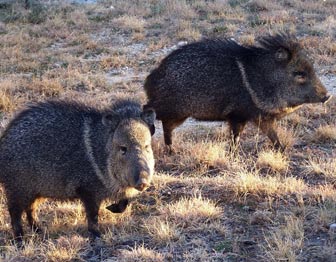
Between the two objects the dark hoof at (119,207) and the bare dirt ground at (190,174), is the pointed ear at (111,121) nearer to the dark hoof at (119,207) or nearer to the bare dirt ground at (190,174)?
the dark hoof at (119,207)

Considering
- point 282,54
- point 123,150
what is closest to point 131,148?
point 123,150

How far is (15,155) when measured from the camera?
4.79m

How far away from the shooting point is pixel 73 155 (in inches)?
188

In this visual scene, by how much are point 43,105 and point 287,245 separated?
2.26 metres

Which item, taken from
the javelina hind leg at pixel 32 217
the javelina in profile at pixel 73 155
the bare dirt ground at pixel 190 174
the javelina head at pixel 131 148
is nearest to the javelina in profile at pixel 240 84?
the bare dirt ground at pixel 190 174

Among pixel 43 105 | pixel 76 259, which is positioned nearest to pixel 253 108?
pixel 43 105

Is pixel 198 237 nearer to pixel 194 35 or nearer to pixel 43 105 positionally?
pixel 43 105

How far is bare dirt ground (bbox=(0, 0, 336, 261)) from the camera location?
168 inches

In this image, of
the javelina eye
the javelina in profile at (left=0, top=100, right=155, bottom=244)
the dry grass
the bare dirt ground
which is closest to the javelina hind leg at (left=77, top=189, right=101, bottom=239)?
the javelina in profile at (left=0, top=100, right=155, bottom=244)

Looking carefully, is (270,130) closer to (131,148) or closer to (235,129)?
(235,129)

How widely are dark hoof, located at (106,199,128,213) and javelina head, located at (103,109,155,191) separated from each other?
12.2 inches

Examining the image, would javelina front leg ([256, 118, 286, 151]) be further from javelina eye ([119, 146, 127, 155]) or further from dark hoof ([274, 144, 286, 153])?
javelina eye ([119, 146, 127, 155])

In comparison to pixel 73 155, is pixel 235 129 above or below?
below

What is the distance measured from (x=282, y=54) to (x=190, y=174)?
1.71m
